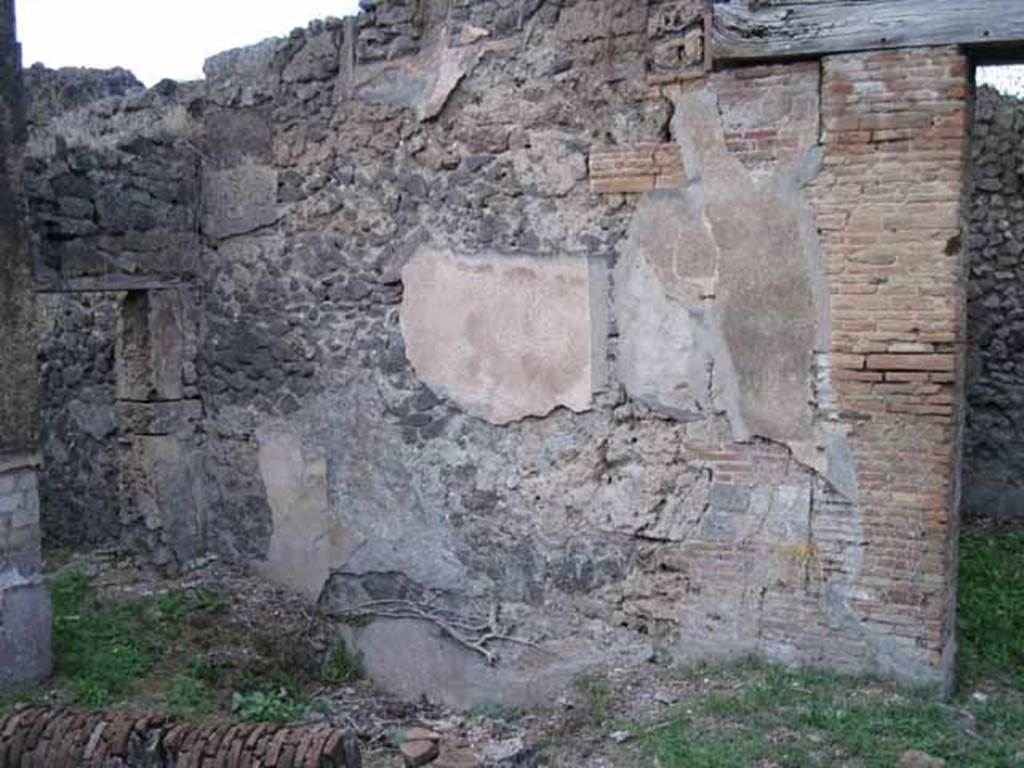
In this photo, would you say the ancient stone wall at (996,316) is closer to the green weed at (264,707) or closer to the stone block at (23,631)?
the green weed at (264,707)

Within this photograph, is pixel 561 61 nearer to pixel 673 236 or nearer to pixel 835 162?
pixel 673 236

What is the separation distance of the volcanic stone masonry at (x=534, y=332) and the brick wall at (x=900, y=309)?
0.01m

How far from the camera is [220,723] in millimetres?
4852

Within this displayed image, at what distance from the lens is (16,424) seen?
19.5 feet

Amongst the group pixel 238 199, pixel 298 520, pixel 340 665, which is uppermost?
pixel 238 199

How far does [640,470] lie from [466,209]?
1788mm

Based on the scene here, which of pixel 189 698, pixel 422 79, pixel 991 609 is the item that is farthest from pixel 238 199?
pixel 991 609

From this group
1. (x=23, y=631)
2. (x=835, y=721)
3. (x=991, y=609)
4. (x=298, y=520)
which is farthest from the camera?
(x=298, y=520)

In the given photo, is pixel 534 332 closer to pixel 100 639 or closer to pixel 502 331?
pixel 502 331

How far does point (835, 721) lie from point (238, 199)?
4.90 metres

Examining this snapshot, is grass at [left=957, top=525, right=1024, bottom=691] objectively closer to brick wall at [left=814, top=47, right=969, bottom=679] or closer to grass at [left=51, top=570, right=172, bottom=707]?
brick wall at [left=814, top=47, right=969, bottom=679]

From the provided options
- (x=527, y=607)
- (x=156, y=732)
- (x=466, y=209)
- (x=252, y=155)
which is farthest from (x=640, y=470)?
(x=252, y=155)

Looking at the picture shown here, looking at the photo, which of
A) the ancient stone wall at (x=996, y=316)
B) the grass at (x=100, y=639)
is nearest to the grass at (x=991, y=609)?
the ancient stone wall at (x=996, y=316)

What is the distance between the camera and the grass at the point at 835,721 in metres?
4.79
